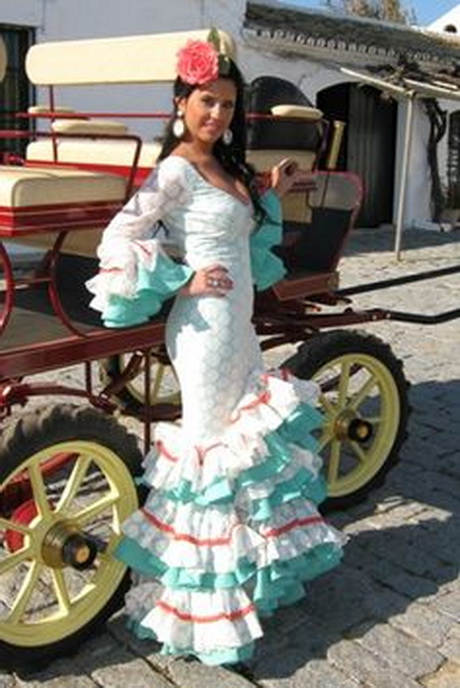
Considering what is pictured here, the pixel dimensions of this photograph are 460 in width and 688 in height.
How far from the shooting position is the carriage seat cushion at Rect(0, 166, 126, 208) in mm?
2504

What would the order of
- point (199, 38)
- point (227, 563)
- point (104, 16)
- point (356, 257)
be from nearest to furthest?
point (227, 563)
point (199, 38)
point (104, 16)
point (356, 257)

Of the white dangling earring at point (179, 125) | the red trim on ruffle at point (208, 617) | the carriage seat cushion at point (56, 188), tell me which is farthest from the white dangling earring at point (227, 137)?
the red trim on ruffle at point (208, 617)

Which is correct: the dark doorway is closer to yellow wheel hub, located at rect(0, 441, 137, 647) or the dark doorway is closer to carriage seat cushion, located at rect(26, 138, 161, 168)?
carriage seat cushion, located at rect(26, 138, 161, 168)

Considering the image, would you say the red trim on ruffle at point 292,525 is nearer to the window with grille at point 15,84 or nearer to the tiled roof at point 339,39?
the window with grille at point 15,84

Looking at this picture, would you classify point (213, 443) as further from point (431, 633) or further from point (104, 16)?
point (104, 16)

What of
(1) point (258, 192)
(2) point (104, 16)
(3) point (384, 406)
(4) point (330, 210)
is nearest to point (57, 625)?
(1) point (258, 192)

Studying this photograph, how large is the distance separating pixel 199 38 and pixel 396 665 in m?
1.92

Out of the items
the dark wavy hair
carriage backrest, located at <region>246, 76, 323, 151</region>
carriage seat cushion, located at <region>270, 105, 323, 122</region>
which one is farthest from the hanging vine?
the dark wavy hair

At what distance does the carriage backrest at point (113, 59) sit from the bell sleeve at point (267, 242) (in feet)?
1.50

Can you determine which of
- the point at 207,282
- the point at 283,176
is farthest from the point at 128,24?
the point at 207,282

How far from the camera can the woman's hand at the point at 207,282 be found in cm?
258

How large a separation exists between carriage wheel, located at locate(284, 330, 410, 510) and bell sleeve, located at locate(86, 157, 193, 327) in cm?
104

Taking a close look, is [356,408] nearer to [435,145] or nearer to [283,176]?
[283,176]

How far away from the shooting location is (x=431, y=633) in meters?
2.87
